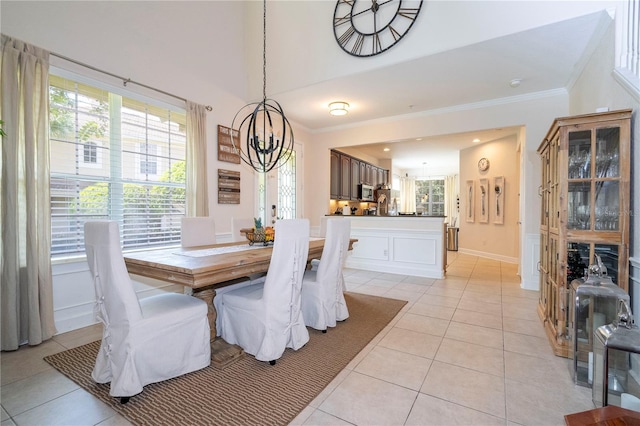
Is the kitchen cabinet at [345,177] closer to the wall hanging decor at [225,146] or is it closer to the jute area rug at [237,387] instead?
the wall hanging decor at [225,146]

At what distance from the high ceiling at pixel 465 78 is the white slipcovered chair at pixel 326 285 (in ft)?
6.95

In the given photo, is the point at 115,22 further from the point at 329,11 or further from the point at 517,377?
the point at 517,377

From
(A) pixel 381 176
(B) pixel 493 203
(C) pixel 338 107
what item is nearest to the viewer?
(C) pixel 338 107

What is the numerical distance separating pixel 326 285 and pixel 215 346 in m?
1.07

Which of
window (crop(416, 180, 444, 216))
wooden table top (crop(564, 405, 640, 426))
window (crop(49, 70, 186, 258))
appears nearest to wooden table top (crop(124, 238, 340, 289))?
window (crop(49, 70, 186, 258))

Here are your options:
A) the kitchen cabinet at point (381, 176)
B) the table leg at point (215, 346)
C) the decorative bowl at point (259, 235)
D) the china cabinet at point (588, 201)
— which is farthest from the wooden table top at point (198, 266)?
the kitchen cabinet at point (381, 176)

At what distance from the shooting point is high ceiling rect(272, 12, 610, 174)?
2.87 meters

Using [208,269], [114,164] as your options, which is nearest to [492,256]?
[208,269]

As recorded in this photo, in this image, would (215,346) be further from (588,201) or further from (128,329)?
(588,201)

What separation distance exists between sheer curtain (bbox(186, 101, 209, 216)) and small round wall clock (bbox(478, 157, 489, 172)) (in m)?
6.30

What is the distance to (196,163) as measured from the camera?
3.79 metres

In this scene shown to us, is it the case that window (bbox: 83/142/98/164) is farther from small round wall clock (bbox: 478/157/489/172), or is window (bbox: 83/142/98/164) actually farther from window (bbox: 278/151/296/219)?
small round wall clock (bbox: 478/157/489/172)

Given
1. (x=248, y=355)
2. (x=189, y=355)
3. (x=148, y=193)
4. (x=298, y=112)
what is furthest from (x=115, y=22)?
(x=248, y=355)

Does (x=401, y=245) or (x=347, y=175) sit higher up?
(x=347, y=175)
